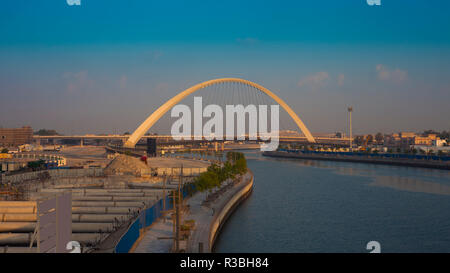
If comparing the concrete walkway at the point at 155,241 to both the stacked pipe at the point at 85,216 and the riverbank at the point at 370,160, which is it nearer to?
the stacked pipe at the point at 85,216

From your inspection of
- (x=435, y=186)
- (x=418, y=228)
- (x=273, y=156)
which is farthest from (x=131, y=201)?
(x=273, y=156)

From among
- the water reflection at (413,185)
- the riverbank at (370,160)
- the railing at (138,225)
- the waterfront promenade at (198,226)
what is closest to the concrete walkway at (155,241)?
the waterfront promenade at (198,226)

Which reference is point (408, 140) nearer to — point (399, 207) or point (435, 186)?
point (435, 186)

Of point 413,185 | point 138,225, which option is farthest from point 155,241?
point 413,185

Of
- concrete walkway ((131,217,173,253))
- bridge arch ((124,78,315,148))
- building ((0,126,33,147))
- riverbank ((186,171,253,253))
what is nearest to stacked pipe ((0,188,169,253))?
concrete walkway ((131,217,173,253))

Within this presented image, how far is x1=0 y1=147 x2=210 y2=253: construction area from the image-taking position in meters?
8.01

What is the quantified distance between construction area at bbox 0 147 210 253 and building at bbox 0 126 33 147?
165 feet

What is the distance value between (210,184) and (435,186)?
14895 mm

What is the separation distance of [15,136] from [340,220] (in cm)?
6882

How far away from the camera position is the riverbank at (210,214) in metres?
8.44

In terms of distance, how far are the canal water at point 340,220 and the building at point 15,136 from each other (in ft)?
187
